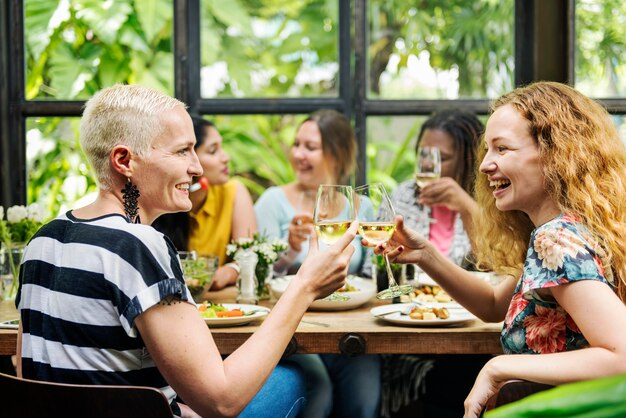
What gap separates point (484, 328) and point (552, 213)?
518mm

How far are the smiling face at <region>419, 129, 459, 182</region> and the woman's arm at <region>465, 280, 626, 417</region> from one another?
5.86 ft

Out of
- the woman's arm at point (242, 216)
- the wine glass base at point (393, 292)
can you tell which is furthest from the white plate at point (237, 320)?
the woman's arm at point (242, 216)

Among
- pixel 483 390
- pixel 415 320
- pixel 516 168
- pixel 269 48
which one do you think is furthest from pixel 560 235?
pixel 269 48

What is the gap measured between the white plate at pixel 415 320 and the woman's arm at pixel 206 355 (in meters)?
0.66

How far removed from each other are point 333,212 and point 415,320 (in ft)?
1.79

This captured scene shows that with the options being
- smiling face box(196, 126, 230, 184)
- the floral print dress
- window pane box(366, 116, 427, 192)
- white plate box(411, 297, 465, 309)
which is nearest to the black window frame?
window pane box(366, 116, 427, 192)

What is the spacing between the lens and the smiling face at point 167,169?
5.09 feet

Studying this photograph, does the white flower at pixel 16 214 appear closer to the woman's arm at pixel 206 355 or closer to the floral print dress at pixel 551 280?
the woman's arm at pixel 206 355

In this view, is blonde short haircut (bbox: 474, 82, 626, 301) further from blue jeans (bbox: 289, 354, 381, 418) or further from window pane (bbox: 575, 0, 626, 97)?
window pane (bbox: 575, 0, 626, 97)

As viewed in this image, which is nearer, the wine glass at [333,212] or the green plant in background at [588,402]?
the green plant in background at [588,402]

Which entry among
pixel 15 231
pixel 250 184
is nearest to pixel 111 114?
pixel 15 231

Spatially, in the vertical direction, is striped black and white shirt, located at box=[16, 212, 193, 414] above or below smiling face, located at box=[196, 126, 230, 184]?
below

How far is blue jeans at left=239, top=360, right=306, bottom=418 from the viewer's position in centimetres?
192

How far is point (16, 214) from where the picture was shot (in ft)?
8.52
